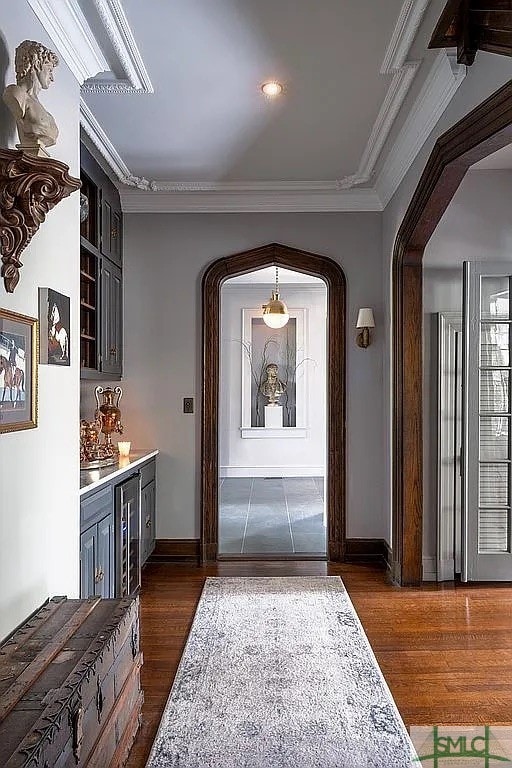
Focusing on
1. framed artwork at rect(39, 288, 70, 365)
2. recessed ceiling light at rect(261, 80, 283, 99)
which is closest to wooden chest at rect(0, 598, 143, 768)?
framed artwork at rect(39, 288, 70, 365)

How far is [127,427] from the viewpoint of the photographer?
17.4 ft

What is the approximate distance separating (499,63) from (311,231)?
2.79 meters

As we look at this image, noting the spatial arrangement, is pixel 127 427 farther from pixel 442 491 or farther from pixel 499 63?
pixel 499 63

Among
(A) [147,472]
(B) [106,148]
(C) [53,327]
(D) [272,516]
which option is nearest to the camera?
(C) [53,327]

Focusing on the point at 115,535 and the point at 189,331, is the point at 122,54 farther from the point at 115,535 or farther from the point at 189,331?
the point at 189,331

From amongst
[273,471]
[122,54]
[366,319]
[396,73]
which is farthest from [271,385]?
[122,54]

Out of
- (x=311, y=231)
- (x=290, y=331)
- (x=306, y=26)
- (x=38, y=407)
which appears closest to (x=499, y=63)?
(x=306, y=26)

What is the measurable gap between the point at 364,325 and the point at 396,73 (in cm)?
213

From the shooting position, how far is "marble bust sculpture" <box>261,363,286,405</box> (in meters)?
9.94

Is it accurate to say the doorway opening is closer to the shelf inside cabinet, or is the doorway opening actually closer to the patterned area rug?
the shelf inside cabinet

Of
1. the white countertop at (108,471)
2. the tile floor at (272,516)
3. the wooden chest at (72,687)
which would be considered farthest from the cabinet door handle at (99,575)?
the tile floor at (272,516)

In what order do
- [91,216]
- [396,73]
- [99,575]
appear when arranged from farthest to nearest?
[91,216], [99,575], [396,73]

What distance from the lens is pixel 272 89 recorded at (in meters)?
3.44

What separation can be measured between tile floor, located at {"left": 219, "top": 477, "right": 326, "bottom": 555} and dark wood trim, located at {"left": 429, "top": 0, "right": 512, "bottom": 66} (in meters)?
3.83
